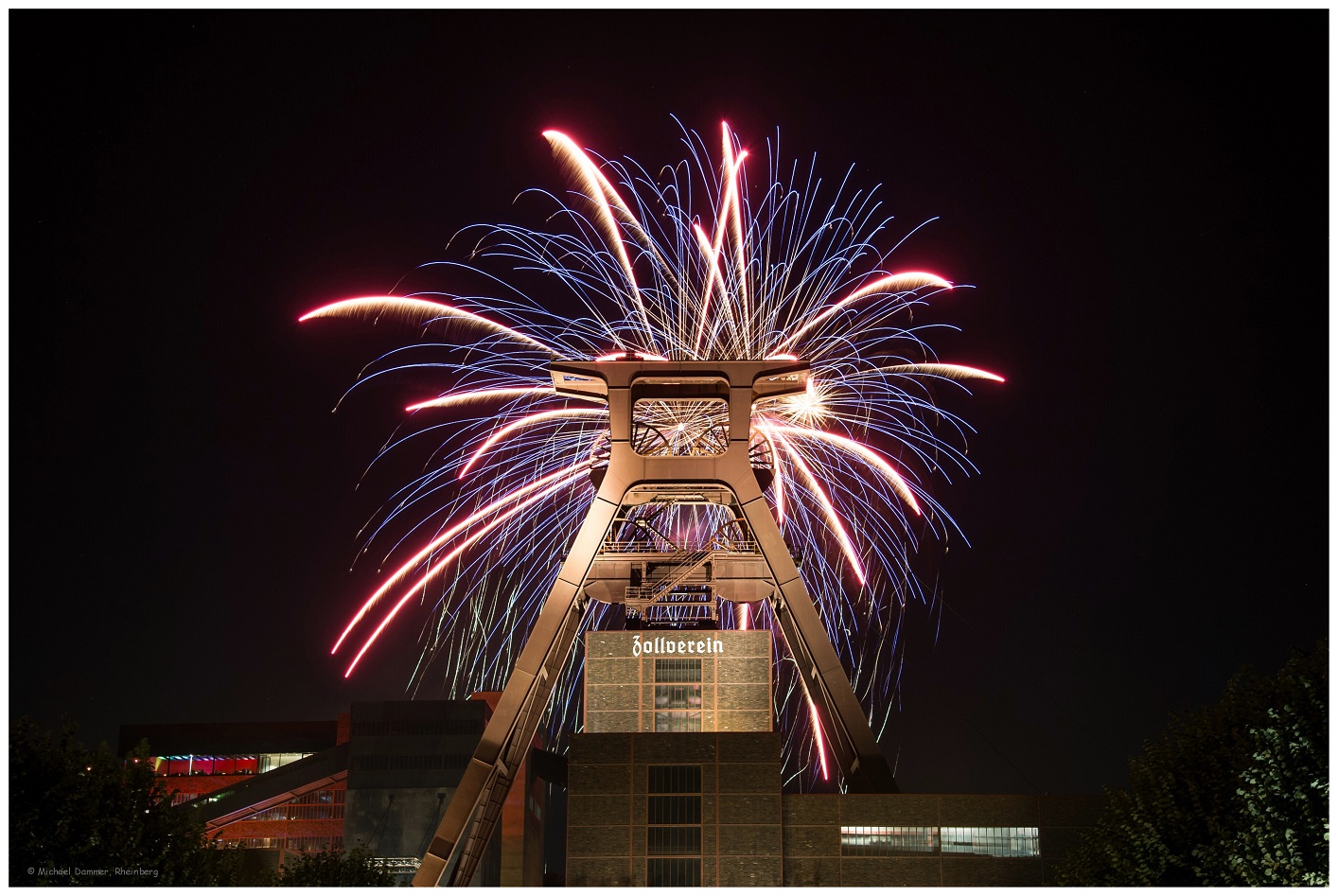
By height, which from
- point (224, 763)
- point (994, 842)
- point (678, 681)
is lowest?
point (994, 842)

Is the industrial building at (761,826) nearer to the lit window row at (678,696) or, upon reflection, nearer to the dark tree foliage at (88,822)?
the lit window row at (678,696)

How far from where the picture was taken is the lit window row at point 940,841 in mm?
40281

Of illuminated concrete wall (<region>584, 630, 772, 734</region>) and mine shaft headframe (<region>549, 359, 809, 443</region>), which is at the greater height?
mine shaft headframe (<region>549, 359, 809, 443</region>)

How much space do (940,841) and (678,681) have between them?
12.6m

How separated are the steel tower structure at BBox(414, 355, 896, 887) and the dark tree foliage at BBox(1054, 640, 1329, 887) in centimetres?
997

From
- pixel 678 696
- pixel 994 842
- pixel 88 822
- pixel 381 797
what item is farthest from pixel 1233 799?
pixel 381 797

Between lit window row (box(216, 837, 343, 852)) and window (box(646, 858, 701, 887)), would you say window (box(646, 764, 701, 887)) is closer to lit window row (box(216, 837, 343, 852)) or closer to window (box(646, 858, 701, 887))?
window (box(646, 858, 701, 887))

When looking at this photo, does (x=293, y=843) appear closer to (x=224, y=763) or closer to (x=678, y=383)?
(x=224, y=763)

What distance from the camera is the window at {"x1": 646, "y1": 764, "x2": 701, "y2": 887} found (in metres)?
39.9

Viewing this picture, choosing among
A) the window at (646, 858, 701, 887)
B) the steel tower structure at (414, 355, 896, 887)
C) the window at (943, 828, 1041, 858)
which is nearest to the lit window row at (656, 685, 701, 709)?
the steel tower structure at (414, 355, 896, 887)

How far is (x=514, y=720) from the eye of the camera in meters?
40.8

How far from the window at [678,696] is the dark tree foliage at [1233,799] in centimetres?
1588

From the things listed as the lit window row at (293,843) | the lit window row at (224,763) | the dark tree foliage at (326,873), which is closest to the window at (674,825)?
the dark tree foliage at (326,873)

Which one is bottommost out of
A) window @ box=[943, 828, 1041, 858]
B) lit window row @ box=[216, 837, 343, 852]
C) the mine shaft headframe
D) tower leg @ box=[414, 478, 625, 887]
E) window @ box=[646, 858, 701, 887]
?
lit window row @ box=[216, 837, 343, 852]
